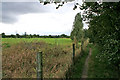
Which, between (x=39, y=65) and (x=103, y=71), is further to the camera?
(x=103, y=71)

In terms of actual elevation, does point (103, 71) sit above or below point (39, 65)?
below

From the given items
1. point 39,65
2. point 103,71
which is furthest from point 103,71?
point 39,65

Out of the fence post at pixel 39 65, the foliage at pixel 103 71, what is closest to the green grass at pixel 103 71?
the foliage at pixel 103 71

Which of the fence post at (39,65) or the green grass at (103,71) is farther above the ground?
A: the fence post at (39,65)

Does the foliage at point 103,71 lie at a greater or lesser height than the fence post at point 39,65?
lesser

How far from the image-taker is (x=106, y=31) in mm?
5441

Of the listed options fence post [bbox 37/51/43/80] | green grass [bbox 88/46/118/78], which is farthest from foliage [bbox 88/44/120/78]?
fence post [bbox 37/51/43/80]

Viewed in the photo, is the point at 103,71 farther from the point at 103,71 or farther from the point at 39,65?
the point at 39,65

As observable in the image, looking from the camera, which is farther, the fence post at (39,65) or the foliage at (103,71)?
the foliage at (103,71)

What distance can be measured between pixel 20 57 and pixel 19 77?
369 centimetres

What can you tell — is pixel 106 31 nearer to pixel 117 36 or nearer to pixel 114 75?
pixel 117 36

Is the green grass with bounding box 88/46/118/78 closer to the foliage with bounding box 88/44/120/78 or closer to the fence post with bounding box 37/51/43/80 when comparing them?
the foliage with bounding box 88/44/120/78

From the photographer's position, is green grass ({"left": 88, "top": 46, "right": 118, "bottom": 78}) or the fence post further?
green grass ({"left": 88, "top": 46, "right": 118, "bottom": 78})

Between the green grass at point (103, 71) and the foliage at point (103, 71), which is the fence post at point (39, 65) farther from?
the green grass at point (103, 71)
